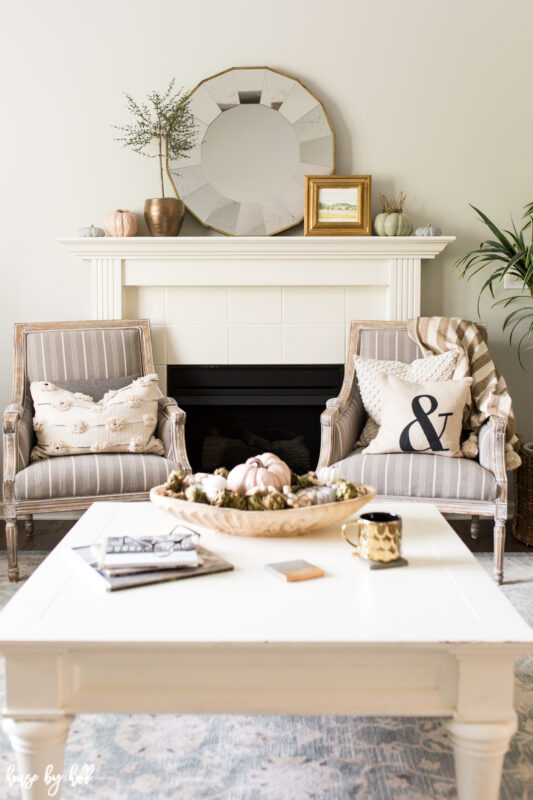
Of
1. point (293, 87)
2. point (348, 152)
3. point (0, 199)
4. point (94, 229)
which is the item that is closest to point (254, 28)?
point (293, 87)

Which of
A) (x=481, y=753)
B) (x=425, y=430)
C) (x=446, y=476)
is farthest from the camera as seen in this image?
(x=425, y=430)

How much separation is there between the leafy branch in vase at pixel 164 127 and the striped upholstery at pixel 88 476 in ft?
4.38

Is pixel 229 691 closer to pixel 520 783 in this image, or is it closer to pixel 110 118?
pixel 520 783

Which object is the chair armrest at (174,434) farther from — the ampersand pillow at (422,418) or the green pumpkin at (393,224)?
the green pumpkin at (393,224)

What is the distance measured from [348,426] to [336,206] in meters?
1.10

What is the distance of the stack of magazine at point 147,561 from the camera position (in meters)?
1.47

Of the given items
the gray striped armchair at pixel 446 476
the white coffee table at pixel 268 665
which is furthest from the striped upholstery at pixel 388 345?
the white coffee table at pixel 268 665

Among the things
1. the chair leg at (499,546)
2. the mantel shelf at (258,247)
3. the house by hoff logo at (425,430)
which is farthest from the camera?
the mantel shelf at (258,247)

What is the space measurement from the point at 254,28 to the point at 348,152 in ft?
2.36

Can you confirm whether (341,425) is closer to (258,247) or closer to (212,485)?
(258,247)

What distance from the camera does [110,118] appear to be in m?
3.58

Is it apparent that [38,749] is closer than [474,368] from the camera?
Yes

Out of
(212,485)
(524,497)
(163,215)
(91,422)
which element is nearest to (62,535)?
(91,422)

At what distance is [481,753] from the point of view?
1.22m
